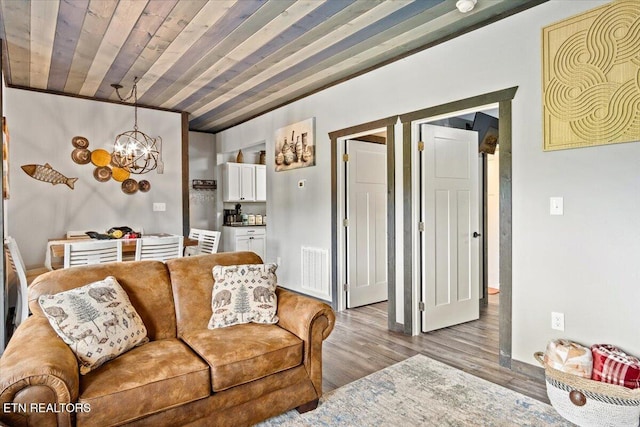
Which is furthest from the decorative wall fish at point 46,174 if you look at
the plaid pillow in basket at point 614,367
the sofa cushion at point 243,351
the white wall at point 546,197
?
the plaid pillow in basket at point 614,367

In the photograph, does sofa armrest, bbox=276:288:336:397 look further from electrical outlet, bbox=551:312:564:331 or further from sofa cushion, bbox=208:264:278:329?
electrical outlet, bbox=551:312:564:331

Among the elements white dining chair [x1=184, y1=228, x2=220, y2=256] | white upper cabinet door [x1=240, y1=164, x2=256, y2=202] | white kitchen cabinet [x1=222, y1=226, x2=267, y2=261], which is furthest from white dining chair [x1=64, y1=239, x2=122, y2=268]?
white upper cabinet door [x1=240, y1=164, x2=256, y2=202]

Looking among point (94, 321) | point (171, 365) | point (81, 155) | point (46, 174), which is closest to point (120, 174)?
point (81, 155)

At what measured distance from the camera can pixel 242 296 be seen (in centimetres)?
242

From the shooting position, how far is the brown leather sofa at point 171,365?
4.77ft

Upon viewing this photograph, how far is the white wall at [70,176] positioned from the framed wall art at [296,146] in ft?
5.36

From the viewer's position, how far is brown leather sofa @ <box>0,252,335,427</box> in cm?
146

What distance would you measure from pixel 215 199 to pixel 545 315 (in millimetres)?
5826

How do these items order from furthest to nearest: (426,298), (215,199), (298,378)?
(215,199)
(426,298)
(298,378)

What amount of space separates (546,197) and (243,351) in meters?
2.24

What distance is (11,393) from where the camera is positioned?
1.37 m

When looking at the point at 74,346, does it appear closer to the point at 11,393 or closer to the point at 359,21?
the point at 11,393

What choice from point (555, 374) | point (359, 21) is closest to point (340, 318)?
point (555, 374)

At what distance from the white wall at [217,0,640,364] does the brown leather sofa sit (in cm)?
155
